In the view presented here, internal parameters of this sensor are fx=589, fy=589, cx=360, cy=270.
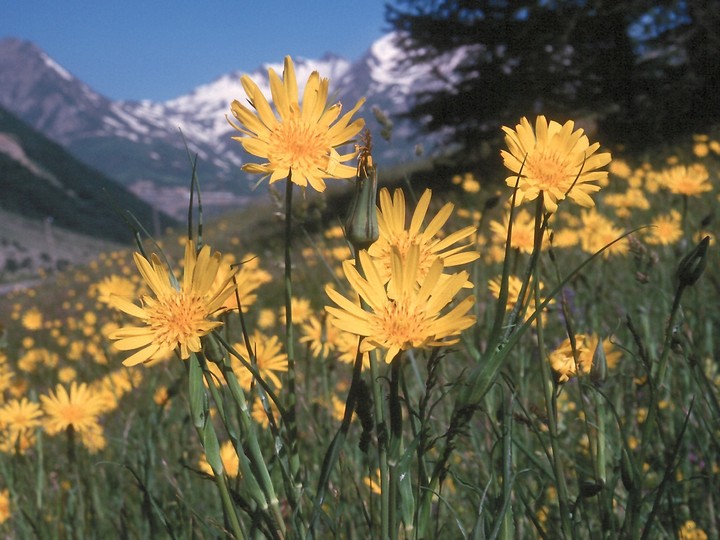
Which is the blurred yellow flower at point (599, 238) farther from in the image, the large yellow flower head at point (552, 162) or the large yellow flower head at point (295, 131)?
the large yellow flower head at point (295, 131)

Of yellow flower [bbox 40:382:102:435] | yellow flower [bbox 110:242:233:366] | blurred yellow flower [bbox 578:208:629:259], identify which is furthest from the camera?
blurred yellow flower [bbox 578:208:629:259]

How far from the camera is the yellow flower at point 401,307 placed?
0.79 metres

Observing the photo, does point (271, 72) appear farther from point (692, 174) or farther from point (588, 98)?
point (588, 98)

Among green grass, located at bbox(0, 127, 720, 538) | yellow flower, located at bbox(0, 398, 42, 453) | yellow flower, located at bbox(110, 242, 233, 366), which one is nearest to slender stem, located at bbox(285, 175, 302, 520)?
green grass, located at bbox(0, 127, 720, 538)

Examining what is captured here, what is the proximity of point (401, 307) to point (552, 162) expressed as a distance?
372mm

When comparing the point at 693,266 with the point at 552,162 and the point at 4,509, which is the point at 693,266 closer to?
the point at 552,162

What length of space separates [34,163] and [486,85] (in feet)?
430

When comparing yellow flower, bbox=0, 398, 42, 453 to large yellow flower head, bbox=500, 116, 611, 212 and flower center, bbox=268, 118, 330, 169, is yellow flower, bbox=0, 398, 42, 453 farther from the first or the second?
large yellow flower head, bbox=500, 116, 611, 212

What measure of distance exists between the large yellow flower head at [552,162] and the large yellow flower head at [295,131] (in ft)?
0.93

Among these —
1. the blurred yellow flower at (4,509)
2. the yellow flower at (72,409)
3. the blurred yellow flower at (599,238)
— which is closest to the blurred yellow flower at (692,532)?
the blurred yellow flower at (599,238)

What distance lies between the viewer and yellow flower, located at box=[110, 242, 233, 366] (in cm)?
87

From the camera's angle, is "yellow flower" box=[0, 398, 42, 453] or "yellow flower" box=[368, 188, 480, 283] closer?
"yellow flower" box=[368, 188, 480, 283]

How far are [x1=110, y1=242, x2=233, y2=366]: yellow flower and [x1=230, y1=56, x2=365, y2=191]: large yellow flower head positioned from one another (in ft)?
0.67

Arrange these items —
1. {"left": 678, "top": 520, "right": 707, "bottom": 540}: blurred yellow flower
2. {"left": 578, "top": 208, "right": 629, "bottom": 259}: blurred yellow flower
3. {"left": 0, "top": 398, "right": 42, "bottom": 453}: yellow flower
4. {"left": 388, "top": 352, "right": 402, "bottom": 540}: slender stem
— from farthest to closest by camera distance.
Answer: {"left": 578, "top": 208, "right": 629, "bottom": 259}: blurred yellow flower → {"left": 0, "top": 398, "right": 42, "bottom": 453}: yellow flower → {"left": 678, "top": 520, "right": 707, "bottom": 540}: blurred yellow flower → {"left": 388, "top": 352, "right": 402, "bottom": 540}: slender stem
